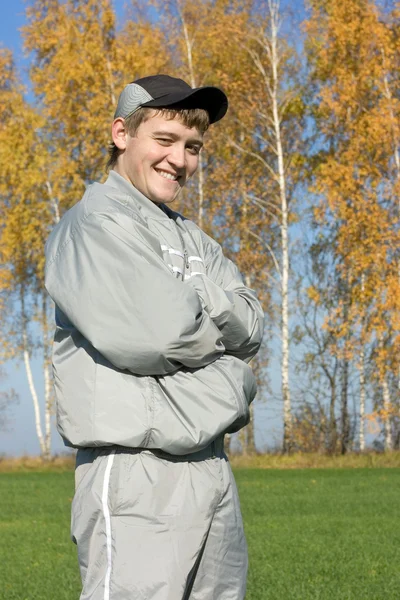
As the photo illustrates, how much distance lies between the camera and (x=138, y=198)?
121 inches

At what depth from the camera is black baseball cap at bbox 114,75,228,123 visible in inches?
118

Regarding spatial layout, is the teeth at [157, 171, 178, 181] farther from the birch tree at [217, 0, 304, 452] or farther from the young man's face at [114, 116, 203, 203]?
the birch tree at [217, 0, 304, 452]

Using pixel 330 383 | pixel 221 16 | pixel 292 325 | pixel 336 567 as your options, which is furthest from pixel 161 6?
pixel 336 567

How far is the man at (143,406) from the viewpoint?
2686 millimetres

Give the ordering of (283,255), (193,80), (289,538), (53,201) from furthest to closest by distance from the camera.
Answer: (53,201)
(193,80)
(283,255)
(289,538)

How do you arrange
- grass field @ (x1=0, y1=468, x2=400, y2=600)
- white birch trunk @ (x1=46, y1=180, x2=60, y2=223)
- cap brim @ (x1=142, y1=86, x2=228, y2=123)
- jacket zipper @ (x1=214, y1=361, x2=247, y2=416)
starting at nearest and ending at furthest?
jacket zipper @ (x1=214, y1=361, x2=247, y2=416)
cap brim @ (x1=142, y1=86, x2=228, y2=123)
grass field @ (x1=0, y1=468, x2=400, y2=600)
white birch trunk @ (x1=46, y1=180, x2=60, y2=223)

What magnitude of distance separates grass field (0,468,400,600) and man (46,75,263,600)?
16.8 ft

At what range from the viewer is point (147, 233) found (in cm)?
291

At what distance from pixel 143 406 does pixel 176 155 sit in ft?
2.69

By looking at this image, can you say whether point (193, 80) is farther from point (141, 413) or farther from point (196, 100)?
point (141, 413)

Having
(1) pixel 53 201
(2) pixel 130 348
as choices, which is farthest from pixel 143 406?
(1) pixel 53 201

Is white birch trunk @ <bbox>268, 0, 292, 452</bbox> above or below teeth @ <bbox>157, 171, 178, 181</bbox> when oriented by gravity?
above

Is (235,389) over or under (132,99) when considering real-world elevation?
under

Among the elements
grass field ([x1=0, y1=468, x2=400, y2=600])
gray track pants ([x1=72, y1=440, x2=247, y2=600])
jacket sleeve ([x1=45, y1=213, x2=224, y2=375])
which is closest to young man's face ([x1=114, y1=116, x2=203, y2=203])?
jacket sleeve ([x1=45, y1=213, x2=224, y2=375])
